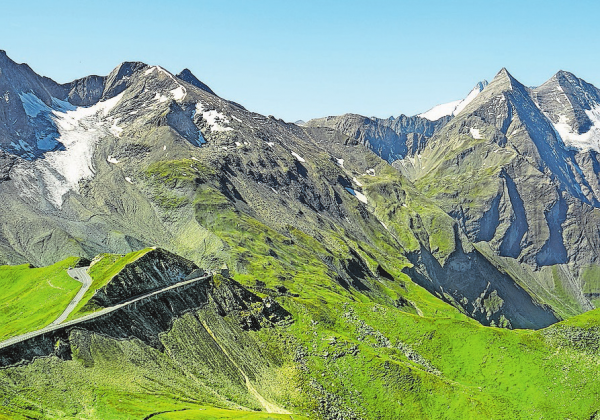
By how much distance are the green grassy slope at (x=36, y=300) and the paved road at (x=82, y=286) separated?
1.39 metres

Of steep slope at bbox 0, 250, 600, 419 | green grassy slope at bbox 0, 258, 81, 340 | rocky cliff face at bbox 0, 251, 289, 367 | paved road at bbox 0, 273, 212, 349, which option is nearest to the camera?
steep slope at bbox 0, 250, 600, 419

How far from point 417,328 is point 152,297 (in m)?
92.3

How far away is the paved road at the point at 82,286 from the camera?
455 ft

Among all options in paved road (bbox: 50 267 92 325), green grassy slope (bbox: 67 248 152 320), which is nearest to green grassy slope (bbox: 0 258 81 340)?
paved road (bbox: 50 267 92 325)

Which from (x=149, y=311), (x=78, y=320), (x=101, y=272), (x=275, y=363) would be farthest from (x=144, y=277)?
(x=275, y=363)

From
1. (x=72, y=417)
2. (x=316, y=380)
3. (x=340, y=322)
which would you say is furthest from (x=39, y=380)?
(x=340, y=322)

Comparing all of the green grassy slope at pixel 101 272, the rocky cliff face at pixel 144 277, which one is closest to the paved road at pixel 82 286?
the green grassy slope at pixel 101 272

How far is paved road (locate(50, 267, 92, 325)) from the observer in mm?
138750

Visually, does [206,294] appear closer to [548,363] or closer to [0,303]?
[0,303]

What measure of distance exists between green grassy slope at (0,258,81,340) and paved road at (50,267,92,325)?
1.39m

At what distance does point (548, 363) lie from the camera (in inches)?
6614

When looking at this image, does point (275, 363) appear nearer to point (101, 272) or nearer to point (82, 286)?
point (82, 286)

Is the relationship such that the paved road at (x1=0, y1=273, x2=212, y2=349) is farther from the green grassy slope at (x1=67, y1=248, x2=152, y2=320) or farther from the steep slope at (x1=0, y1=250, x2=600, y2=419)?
the green grassy slope at (x1=67, y1=248, x2=152, y2=320)

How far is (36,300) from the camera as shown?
561 ft
